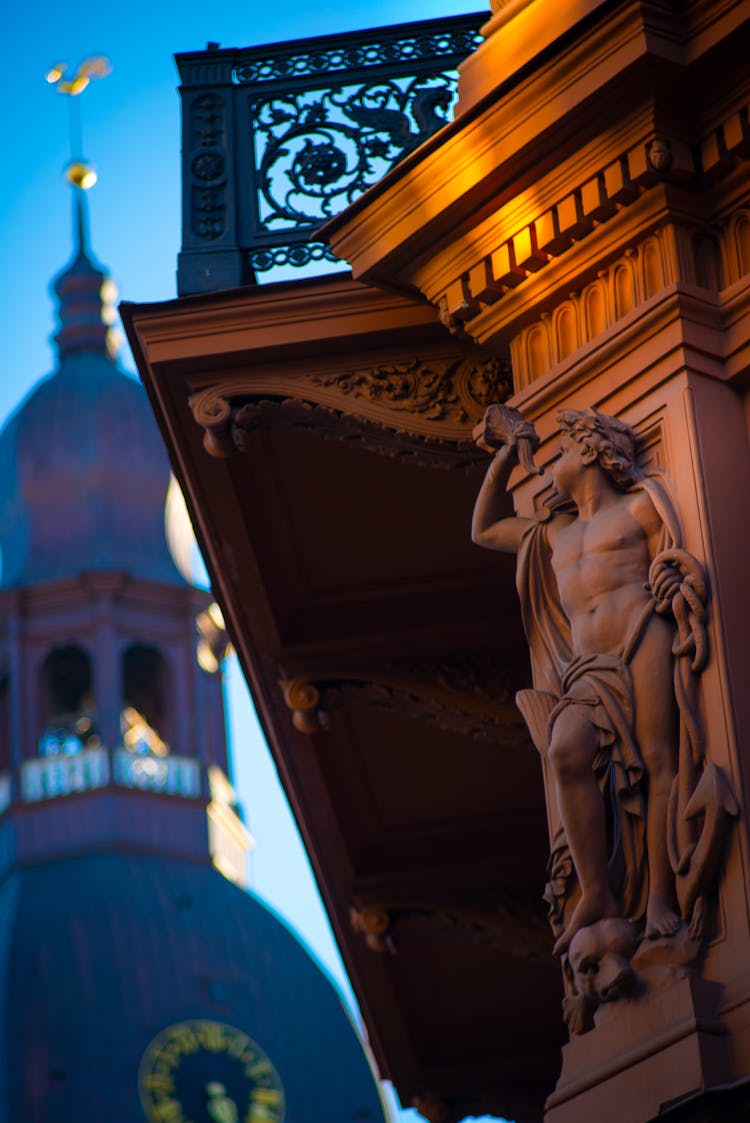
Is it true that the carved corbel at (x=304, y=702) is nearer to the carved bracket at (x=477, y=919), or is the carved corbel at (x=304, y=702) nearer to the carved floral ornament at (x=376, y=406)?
the carved bracket at (x=477, y=919)

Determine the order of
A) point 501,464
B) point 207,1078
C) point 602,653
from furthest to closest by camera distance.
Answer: point 207,1078 → point 501,464 → point 602,653

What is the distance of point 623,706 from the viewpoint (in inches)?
399

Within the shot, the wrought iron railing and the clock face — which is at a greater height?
the clock face

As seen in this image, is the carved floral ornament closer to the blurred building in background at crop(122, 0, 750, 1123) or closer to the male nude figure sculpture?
the blurred building in background at crop(122, 0, 750, 1123)

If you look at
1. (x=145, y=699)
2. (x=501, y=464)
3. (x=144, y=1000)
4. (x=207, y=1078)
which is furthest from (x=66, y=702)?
(x=501, y=464)

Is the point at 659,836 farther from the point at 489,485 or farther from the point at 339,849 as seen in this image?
the point at 339,849

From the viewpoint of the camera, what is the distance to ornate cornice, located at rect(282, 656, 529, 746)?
1508cm

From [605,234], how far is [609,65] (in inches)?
26.0

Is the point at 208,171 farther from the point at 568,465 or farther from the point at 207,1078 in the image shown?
the point at 207,1078

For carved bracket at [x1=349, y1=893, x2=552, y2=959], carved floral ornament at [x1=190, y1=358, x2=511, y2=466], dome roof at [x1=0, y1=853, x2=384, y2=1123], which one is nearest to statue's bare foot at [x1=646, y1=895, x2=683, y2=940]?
carved floral ornament at [x1=190, y1=358, x2=511, y2=466]

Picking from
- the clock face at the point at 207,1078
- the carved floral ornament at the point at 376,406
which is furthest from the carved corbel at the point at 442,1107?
the clock face at the point at 207,1078

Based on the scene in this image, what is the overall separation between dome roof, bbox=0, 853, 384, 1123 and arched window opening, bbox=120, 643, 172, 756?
2706 mm

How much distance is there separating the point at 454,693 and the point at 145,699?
4417cm

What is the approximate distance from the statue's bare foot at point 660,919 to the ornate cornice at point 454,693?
5.14 metres
